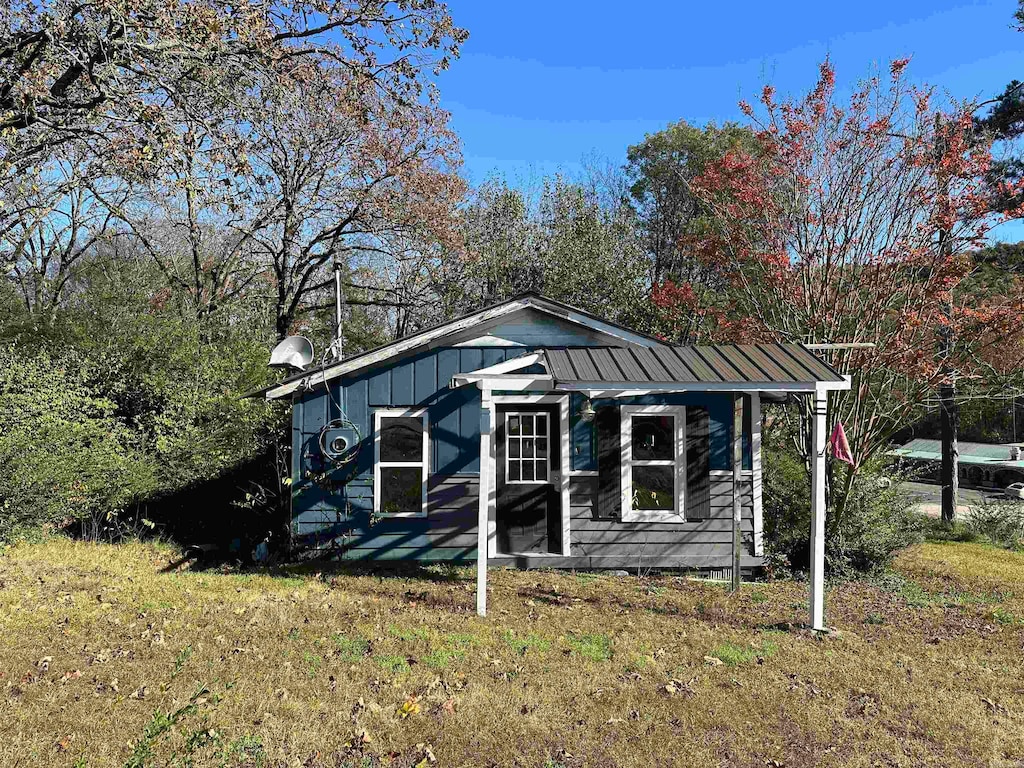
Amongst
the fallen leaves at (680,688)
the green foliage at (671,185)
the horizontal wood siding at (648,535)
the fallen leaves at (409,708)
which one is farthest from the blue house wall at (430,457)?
the green foliage at (671,185)

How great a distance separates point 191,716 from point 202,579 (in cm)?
414

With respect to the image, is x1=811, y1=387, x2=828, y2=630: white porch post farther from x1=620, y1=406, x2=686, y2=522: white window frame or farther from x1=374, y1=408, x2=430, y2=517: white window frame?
x1=374, y1=408, x2=430, y2=517: white window frame

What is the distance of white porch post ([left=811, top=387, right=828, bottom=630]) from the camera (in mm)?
6684

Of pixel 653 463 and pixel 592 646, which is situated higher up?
pixel 653 463

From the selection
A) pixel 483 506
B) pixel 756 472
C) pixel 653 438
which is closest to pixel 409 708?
pixel 483 506

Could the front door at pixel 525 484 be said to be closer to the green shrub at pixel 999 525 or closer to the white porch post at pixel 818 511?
the white porch post at pixel 818 511

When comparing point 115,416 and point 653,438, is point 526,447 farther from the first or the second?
point 115,416

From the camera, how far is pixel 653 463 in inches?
358

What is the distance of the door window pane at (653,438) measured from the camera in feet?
29.9

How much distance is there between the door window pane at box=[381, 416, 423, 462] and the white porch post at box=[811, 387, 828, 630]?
199 inches

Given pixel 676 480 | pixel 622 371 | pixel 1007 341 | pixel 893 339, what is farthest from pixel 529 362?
pixel 1007 341

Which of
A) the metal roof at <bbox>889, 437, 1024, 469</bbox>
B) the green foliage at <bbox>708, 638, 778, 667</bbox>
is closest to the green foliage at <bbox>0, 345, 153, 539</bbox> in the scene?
the green foliage at <bbox>708, 638, 778, 667</bbox>

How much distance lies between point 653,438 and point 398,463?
3536 mm

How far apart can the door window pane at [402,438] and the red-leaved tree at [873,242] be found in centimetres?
612
